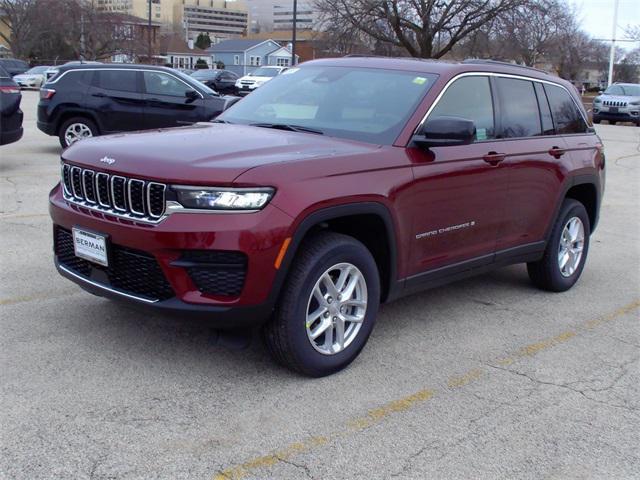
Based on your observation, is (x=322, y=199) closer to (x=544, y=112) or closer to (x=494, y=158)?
(x=494, y=158)

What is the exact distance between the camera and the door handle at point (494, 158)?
5207 mm

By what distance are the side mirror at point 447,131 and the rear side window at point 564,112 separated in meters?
1.92

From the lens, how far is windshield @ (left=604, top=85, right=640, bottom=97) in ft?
103

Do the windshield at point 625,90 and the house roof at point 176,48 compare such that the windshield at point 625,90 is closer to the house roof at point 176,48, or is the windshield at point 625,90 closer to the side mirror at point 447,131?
the side mirror at point 447,131

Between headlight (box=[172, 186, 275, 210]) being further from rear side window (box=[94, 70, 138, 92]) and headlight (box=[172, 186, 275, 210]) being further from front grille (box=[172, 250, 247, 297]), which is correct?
rear side window (box=[94, 70, 138, 92])

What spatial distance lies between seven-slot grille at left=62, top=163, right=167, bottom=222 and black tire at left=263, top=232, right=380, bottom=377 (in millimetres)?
799

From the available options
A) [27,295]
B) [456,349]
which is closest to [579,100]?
[456,349]

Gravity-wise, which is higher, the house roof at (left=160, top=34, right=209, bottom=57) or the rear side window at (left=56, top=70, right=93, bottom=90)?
the house roof at (left=160, top=34, right=209, bottom=57)

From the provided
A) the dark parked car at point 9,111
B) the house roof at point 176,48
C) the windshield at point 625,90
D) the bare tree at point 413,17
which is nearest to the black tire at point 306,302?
the dark parked car at point 9,111

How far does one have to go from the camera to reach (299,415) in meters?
3.81

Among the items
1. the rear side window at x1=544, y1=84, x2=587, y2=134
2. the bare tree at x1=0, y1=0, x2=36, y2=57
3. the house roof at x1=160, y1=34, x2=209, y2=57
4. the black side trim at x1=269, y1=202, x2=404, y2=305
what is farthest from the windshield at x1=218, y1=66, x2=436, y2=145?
the house roof at x1=160, y1=34, x2=209, y2=57

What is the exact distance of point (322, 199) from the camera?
13.1 feet

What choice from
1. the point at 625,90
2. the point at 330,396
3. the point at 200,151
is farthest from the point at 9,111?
the point at 625,90

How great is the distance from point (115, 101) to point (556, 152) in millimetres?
9223
